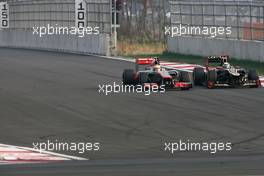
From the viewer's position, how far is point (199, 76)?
76.1 ft

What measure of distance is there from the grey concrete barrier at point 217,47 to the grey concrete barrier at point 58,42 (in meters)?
3.52

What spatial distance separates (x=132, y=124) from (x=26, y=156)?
370cm

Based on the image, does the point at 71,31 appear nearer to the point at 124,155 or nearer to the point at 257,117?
the point at 257,117

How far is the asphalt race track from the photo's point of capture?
11.3 metres

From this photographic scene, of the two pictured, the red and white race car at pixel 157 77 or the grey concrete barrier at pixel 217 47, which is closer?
the red and white race car at pixel 157 77

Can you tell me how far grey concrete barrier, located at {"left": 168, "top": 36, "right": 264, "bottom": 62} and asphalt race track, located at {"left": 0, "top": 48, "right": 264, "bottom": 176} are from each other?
8.81 meters

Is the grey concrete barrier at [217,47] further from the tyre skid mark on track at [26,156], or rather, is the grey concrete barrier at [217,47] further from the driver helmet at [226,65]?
the tyre skid mark on track at [26,156]

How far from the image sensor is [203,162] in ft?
38.1

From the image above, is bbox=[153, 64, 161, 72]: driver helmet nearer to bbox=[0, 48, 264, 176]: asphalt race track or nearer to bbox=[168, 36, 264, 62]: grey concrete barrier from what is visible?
bbox=[0, 48, 264, 176]: asphalt race track

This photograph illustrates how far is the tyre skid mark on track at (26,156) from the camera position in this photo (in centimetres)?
1230

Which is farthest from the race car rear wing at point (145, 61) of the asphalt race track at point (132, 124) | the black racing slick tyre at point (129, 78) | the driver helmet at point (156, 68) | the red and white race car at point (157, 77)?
the black racing slick tyre at point (129, 78)

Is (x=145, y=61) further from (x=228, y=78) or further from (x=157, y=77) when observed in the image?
(x=228, y=78)

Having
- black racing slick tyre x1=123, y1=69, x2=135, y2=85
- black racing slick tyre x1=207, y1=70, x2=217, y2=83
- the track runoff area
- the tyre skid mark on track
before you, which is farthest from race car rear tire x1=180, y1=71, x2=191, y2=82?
the tyre skid mark on track

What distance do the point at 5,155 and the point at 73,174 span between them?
246 cm
